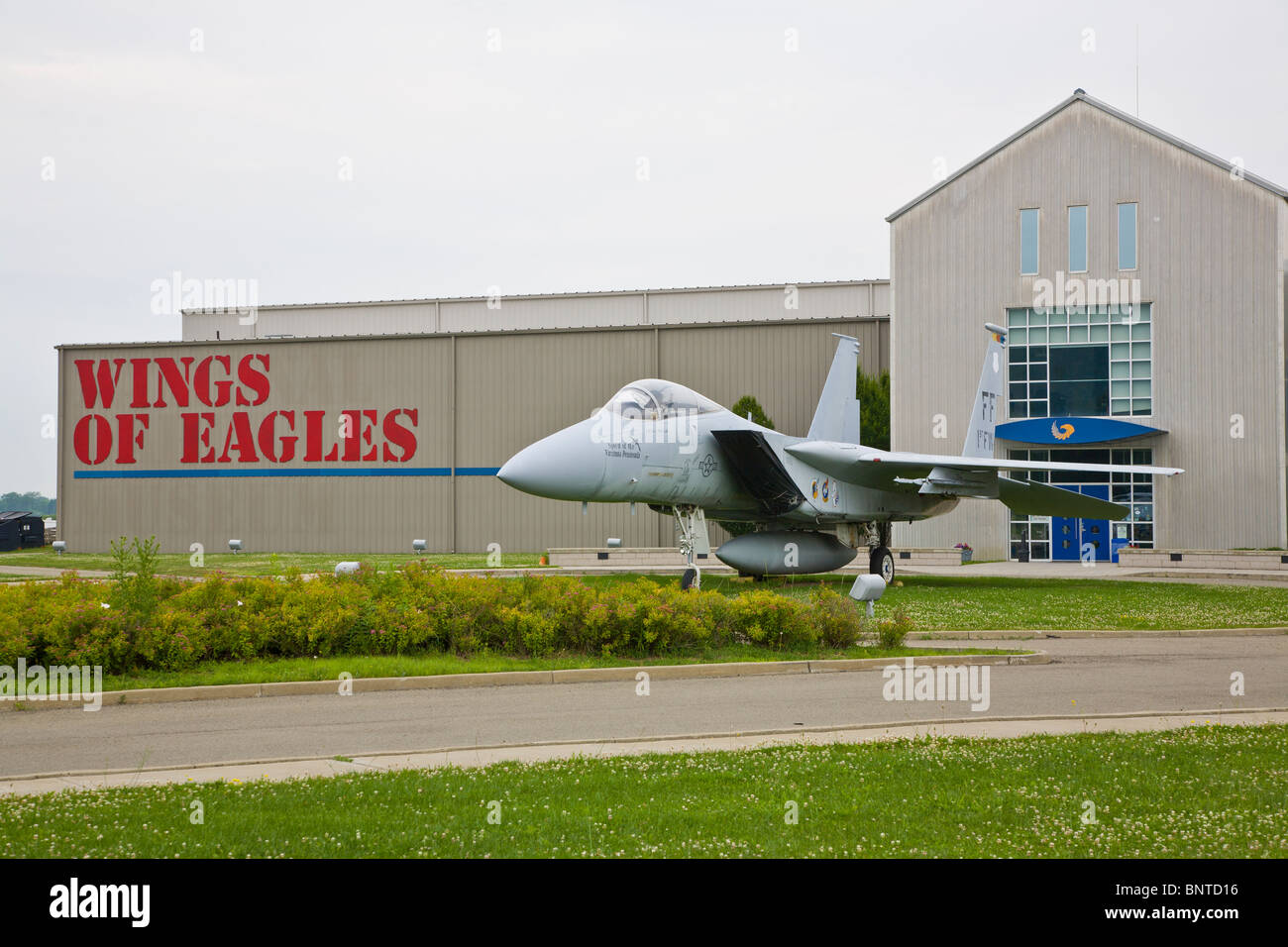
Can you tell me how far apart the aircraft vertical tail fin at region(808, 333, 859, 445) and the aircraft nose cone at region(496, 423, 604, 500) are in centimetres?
790

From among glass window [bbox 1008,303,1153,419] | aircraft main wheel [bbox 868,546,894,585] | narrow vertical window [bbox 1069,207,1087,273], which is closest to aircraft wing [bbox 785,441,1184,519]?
aircraft main wheel [bbox 868,546,894,585]

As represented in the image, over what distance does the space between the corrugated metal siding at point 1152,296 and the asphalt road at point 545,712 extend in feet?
82.5

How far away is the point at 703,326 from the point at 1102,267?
14484 millimetres

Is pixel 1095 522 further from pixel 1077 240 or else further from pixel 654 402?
pixel 654 402

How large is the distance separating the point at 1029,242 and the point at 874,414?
26.2 ft

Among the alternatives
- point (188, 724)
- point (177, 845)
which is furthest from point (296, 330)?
point (177, 845)

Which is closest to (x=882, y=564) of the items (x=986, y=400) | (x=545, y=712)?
(x=986, y=400)

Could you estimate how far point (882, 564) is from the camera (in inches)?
1057

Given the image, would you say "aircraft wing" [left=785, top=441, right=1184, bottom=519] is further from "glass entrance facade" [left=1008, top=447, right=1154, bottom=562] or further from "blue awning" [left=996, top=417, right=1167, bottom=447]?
"glass entrance facade" [left=1008, top=447, right=1154, bottom=562]

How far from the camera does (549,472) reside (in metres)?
19.4

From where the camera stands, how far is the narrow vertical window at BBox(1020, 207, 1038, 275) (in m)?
38.2

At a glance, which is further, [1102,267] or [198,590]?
[1102,267]
